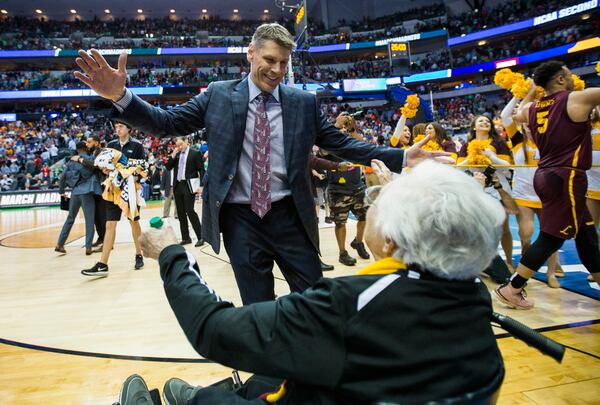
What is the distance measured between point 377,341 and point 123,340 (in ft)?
8.53

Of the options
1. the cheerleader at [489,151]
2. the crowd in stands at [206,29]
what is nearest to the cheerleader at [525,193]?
the cheerleader at [489,151]

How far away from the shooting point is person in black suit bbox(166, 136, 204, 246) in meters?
6.21

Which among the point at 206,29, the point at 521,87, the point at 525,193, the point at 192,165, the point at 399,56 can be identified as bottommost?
the point at 525,193

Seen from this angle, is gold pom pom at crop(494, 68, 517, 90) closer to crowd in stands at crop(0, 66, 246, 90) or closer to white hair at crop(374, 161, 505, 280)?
white hair at crop(374, 161, 505, 280)

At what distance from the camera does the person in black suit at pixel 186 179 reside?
6215 mm

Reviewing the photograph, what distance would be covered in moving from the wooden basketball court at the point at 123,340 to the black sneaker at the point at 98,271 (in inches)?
3.2

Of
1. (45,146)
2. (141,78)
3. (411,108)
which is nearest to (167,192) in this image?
(411,108)

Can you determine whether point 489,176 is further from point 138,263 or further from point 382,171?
point 138,263

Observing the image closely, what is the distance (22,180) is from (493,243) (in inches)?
781

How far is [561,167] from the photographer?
9.34ft

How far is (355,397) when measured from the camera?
0.86 meters

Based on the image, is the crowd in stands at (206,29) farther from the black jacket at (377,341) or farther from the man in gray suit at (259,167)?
the black jacket at (377,341)

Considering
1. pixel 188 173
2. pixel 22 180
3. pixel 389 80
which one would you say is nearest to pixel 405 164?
pixel 188 173

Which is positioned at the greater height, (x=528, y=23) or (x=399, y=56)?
(x=528, y=23)
